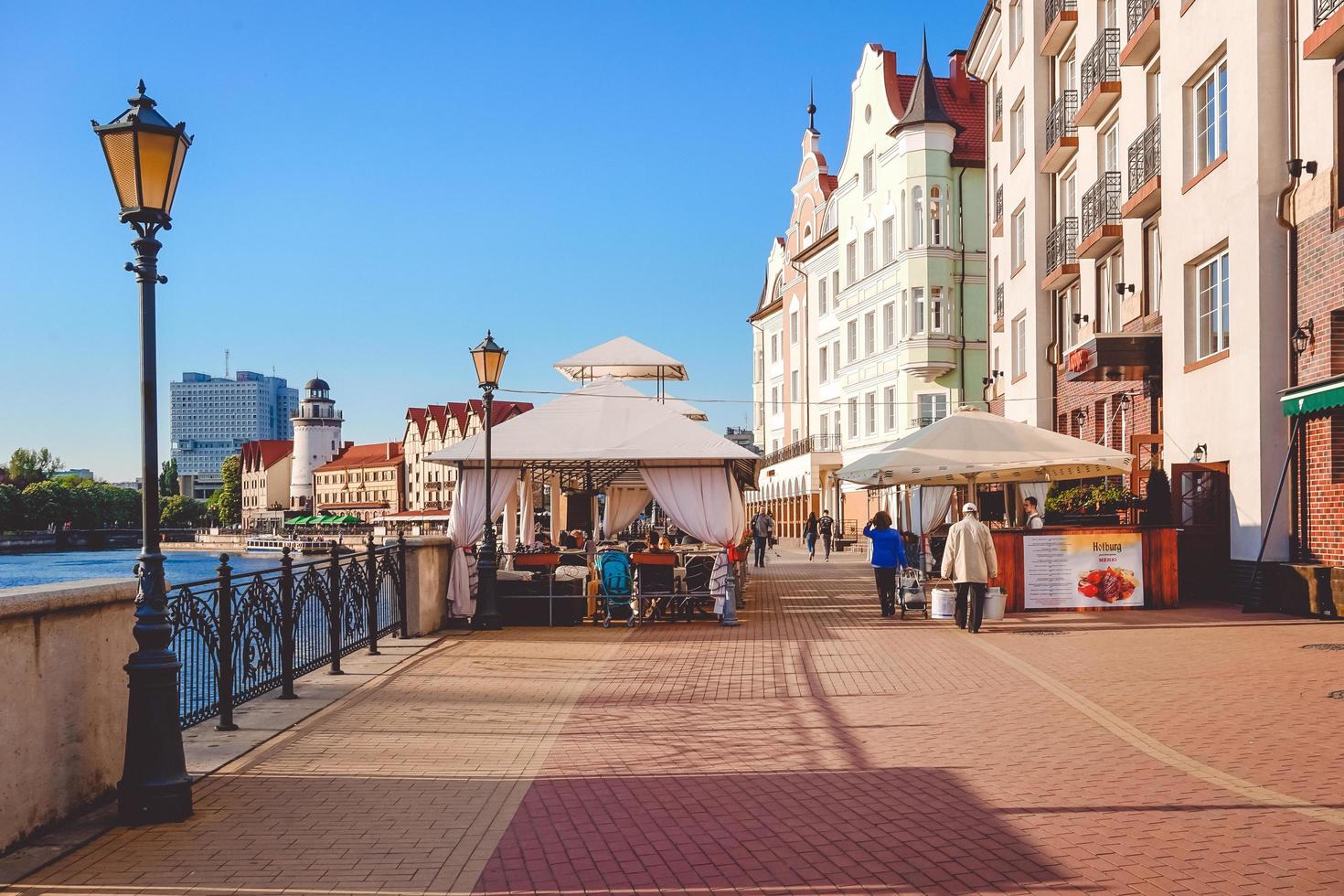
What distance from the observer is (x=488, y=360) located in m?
18.1

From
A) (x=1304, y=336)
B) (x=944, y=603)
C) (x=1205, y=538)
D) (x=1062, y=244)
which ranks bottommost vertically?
(x=944, y=603)

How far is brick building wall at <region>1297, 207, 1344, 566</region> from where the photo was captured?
53.5 feet

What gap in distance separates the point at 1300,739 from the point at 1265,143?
12.1 m

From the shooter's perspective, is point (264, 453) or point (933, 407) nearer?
point (933, 407)

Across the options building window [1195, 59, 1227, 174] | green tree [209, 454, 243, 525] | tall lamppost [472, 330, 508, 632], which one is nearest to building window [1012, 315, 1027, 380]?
building window [1195, 59, 1227, 174]

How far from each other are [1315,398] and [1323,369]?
183 centimetres

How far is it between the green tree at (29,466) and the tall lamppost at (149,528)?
17905cm

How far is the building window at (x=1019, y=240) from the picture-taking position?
108 feet

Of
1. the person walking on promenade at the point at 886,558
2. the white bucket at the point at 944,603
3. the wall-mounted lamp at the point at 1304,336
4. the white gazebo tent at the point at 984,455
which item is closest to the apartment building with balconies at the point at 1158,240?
the wall-mounted lamp at the point at 1304,336

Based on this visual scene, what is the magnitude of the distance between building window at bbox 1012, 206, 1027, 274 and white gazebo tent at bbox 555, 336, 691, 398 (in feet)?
41.1

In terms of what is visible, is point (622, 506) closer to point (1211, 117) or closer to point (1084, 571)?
point (1084, 571)

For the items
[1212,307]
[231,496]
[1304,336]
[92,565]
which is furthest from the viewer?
[231,496]

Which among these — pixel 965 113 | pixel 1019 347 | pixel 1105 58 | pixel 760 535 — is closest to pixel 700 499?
pixel 1105 58

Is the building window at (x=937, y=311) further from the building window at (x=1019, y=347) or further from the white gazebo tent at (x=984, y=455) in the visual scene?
the white gazebo tent at (x=984, y=455)
